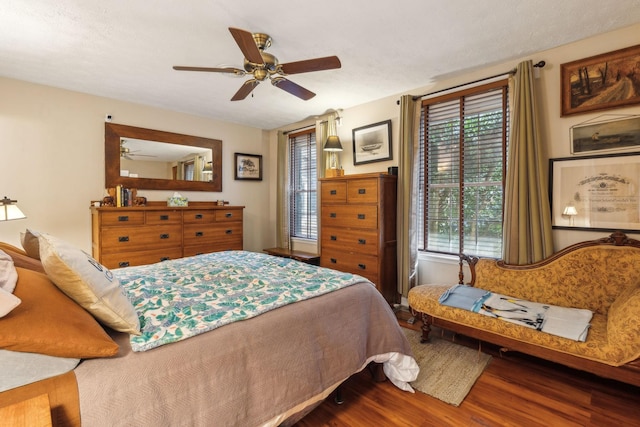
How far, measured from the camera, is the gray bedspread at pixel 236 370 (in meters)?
1.01

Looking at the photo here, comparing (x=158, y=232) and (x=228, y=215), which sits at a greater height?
(x=228, y=215)

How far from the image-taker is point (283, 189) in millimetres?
5004

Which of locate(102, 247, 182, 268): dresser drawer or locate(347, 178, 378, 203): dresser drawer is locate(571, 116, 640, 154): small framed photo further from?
locate(102, 247, 182, 268): dresser drawer

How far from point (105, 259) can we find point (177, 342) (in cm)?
273

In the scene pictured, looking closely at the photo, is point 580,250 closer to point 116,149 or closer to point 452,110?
point 452,110

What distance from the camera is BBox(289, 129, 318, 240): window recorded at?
4.76m

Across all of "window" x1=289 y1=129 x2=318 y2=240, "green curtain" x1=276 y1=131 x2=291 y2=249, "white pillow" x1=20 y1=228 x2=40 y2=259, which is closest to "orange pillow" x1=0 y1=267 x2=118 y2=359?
"white pillow" x1=20 y1=228 x2=40 y2=259

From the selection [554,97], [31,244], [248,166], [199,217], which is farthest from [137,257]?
[554,97]

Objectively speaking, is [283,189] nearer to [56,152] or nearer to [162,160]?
[162,160]

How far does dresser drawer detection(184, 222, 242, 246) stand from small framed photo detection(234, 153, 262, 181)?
1045 millimetres

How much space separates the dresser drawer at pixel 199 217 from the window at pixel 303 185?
135cm

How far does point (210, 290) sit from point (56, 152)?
10.1ft

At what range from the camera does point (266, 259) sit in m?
2.74

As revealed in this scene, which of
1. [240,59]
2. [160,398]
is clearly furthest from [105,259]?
[160,398]
